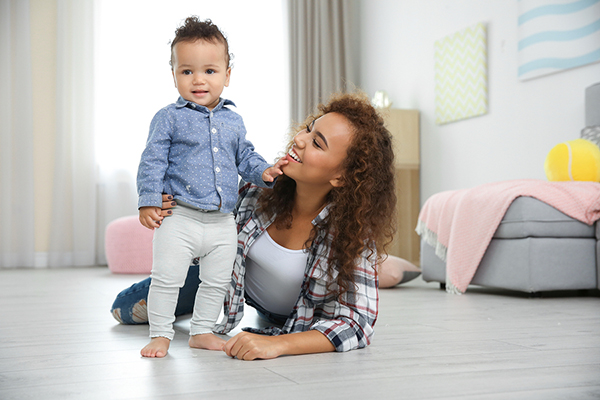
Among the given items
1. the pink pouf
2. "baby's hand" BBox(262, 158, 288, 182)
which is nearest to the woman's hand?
"baby's hand" BBox(262, 158, 288, 182)

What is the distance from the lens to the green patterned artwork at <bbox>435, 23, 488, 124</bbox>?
3877 mm

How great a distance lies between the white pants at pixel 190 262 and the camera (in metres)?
1.31

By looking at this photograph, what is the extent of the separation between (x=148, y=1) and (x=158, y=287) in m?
3.98

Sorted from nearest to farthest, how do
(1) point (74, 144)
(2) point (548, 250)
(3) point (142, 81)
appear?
(2) point (548, 250) → (1) point (74, 144) → (3) point (142, 81)

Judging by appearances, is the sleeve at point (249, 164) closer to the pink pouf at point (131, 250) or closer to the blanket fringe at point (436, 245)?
the blanket fringe at point (436, 245)

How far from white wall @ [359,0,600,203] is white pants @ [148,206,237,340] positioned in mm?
2499

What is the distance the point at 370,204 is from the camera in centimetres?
139

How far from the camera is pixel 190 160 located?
4.44ft

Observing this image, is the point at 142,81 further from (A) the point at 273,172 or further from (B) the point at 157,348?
(B) the point at 157,348

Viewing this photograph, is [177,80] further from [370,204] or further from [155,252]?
[370,204]

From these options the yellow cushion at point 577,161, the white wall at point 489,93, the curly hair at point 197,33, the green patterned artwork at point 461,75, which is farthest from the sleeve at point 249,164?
the green patterned artwork at point 461,75

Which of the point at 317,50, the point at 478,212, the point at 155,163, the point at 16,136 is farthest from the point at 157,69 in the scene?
the point at 155,163

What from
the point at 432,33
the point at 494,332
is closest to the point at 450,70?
the point at 432,33

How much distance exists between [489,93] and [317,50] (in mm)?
1737
